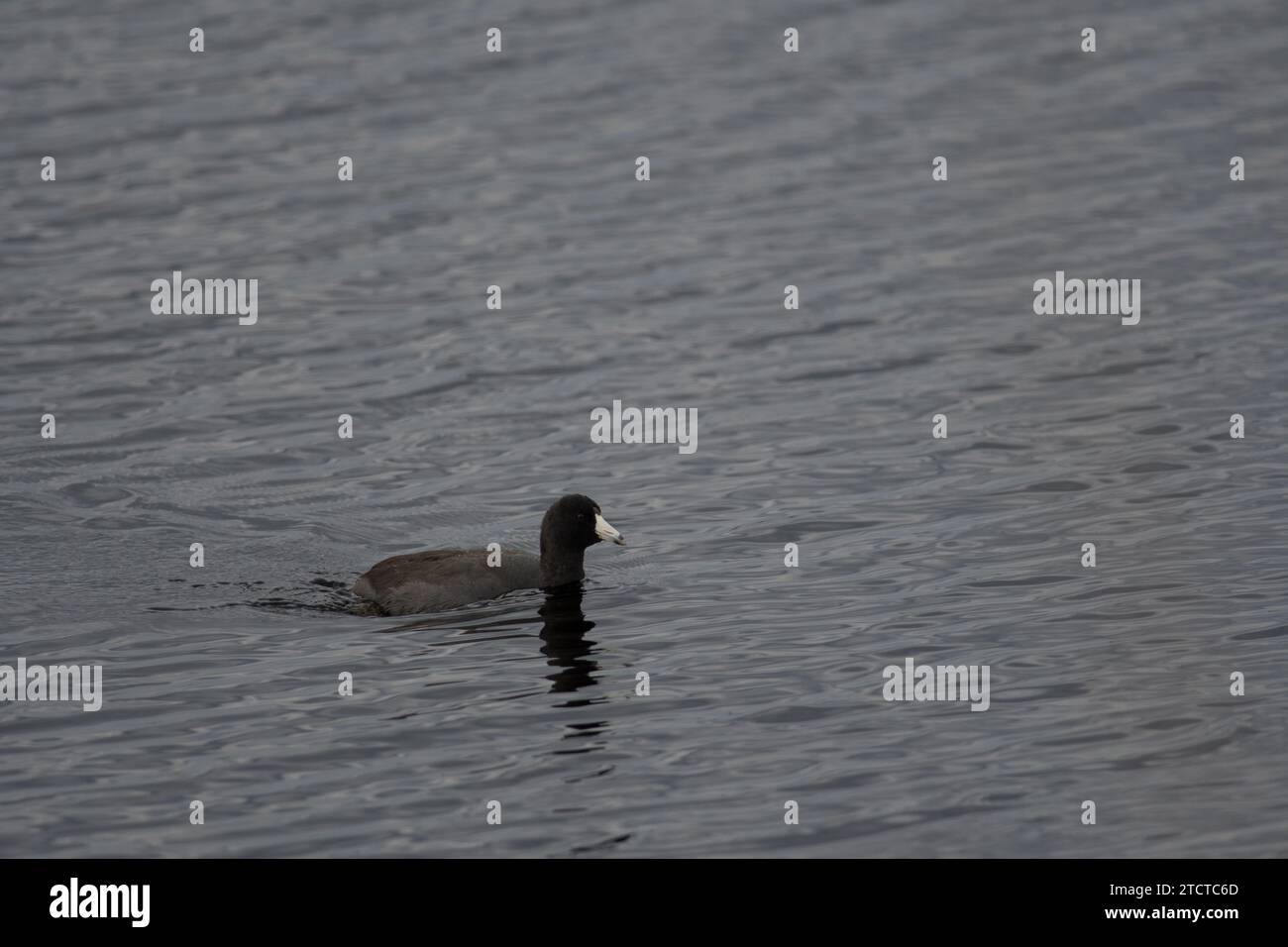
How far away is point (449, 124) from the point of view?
33188 mm

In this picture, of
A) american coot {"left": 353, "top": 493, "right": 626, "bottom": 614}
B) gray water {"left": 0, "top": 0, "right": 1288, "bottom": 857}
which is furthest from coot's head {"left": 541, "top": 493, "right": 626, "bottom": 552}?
gray water {"left": 0, "top": 0, "right": 1288, "bottom": 857}

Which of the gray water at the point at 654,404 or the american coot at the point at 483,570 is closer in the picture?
the gray water at the point at 654,404

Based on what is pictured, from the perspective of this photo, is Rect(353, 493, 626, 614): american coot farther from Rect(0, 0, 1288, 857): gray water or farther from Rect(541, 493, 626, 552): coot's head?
Rect(0, 0, 1288, 857): gray water

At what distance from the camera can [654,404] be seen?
22609 mm

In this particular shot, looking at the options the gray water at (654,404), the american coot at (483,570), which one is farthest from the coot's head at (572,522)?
the gray water at (654,404)

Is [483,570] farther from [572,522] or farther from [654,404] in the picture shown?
[654,404]

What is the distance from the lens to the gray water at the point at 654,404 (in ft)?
42.7

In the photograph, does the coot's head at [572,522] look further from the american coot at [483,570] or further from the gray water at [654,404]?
the gray water at [654,404]

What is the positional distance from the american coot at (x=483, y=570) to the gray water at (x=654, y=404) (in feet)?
0.94

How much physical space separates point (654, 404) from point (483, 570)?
242 inches

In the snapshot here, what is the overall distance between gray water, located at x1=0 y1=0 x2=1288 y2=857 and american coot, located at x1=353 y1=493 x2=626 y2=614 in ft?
0.94

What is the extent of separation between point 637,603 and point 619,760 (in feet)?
11.9

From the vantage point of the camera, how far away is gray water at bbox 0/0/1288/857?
513 inches

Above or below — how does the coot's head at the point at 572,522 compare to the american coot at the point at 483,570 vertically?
above
